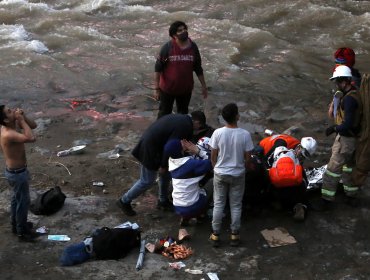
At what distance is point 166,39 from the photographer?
46.7 ft

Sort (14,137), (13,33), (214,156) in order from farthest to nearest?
1. (13,33)
2. (214,156)
3. (14,137)

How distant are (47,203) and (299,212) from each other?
10.2 feet

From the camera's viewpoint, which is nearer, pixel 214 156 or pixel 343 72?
pixel 214 156

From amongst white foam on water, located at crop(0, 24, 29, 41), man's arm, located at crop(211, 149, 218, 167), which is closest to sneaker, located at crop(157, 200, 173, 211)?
man's arm, located at crop(211, 149, 218, 167)

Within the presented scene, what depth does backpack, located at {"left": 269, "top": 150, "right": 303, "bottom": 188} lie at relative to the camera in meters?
6.42

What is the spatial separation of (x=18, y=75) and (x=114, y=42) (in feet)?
9.74

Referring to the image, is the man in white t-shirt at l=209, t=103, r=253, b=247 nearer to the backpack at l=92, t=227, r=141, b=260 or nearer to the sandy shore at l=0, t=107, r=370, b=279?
the sandy shore at l=0, t=107, r=370, b=279

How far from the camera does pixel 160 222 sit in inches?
262

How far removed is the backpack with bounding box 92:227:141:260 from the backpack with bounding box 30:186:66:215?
0.97 m

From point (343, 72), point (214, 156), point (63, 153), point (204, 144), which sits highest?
point (343, 72)

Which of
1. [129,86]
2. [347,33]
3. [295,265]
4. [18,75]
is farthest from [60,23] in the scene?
[295,265]

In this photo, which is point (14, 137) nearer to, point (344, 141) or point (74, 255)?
point (74, 255)

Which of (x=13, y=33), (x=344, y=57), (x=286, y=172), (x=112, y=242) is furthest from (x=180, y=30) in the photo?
(x=13, y=33)

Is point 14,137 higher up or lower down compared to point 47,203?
higher up
